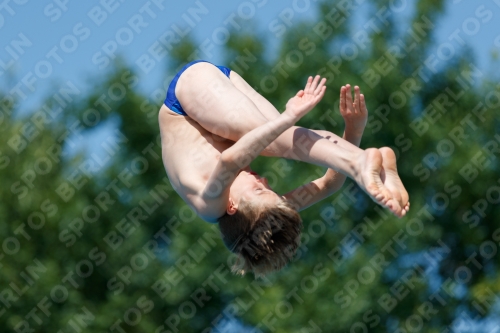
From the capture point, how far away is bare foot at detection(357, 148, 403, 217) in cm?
516

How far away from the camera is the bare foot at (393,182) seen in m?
5.26

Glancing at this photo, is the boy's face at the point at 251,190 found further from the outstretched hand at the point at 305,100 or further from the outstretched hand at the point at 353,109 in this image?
the outstretched hand at the point at 353,109

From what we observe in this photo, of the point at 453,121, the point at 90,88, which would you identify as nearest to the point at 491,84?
the point at 453,121

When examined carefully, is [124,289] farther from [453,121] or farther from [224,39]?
[453,121]

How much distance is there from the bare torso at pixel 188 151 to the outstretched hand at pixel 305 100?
1.96 ft

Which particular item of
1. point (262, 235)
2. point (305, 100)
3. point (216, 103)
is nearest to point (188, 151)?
point (216, 103)

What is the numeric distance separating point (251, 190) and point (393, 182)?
30.2 inches

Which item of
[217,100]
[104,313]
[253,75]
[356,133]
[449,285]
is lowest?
[449,285]

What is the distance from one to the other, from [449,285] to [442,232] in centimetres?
80

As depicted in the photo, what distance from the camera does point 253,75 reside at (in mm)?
16625

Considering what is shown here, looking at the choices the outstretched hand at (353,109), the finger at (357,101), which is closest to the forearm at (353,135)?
the outstretched hand at (353,109)

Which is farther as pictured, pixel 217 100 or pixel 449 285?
pixel 449 285

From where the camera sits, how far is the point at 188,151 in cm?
569

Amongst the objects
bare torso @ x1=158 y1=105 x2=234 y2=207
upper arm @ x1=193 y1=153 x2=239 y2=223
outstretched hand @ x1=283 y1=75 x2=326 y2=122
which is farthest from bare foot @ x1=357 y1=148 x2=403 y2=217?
bare torso @ x1=158 y1=105 x2=234 y2=207
